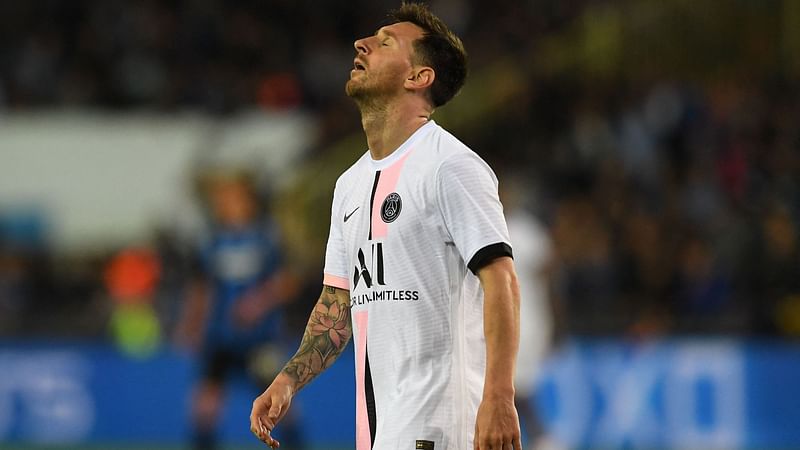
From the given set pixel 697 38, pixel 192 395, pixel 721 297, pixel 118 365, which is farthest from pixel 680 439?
pixel 697 38

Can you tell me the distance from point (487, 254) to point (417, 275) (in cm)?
29

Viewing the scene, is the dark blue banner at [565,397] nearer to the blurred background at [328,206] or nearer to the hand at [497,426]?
the blurred background at [328,206]

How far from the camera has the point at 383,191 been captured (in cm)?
443

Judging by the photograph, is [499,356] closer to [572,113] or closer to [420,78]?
[420,78]

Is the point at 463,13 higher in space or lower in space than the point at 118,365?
higher

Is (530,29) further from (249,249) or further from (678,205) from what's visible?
(249,249)

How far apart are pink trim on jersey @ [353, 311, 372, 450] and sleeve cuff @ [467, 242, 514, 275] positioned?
0.48m

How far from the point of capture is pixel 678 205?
1471 centimetres

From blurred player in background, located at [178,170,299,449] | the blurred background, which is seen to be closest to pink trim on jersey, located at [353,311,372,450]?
the blurred background

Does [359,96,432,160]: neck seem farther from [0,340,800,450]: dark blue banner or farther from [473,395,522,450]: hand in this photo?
[0,340,800,450]: dark blue banner

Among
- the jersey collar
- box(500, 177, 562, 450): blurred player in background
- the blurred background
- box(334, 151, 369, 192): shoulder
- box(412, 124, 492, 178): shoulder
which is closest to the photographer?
box(412, 124, 492, 178): shoulder

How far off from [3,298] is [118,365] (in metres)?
2.50

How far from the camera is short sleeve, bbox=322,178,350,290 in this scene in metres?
4.70

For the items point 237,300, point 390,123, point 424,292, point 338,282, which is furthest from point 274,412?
point 237,300
